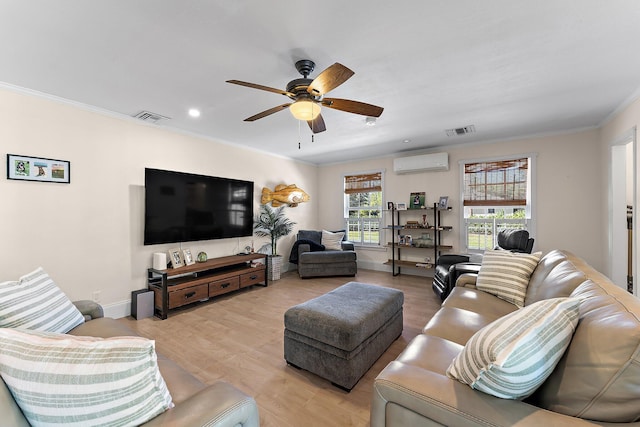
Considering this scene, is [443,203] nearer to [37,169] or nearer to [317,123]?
[317,123]

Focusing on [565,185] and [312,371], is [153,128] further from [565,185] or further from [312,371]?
[565,185]

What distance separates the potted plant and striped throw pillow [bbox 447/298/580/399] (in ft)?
13.4

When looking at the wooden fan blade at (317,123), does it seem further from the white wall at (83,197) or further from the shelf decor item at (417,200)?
the shelf decor item at (417,200)

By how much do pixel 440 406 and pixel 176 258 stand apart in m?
3.50

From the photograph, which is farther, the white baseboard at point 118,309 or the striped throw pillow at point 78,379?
the white baseboard at point 118,309

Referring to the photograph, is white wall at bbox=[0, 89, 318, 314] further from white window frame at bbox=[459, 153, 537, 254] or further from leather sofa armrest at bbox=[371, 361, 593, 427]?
white window frame at bbox=[459, 153, 537, 254]

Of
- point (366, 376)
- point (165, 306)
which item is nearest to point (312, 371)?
point (366, 376)

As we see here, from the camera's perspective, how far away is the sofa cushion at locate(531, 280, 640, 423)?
78cm

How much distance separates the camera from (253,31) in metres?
1.78

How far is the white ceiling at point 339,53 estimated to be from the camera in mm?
1602

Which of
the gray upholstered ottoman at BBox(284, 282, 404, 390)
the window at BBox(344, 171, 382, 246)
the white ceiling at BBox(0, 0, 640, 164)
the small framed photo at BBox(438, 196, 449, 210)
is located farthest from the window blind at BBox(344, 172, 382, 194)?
the gray upholstered ottoman at BBox(284, 282, 404, 390)

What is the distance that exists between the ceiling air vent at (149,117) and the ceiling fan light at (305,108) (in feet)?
6.80

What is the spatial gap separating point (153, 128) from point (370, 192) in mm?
4164

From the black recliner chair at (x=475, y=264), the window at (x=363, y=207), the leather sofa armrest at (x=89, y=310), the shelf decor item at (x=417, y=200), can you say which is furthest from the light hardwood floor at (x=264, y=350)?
the window at (x=363, y=207)
